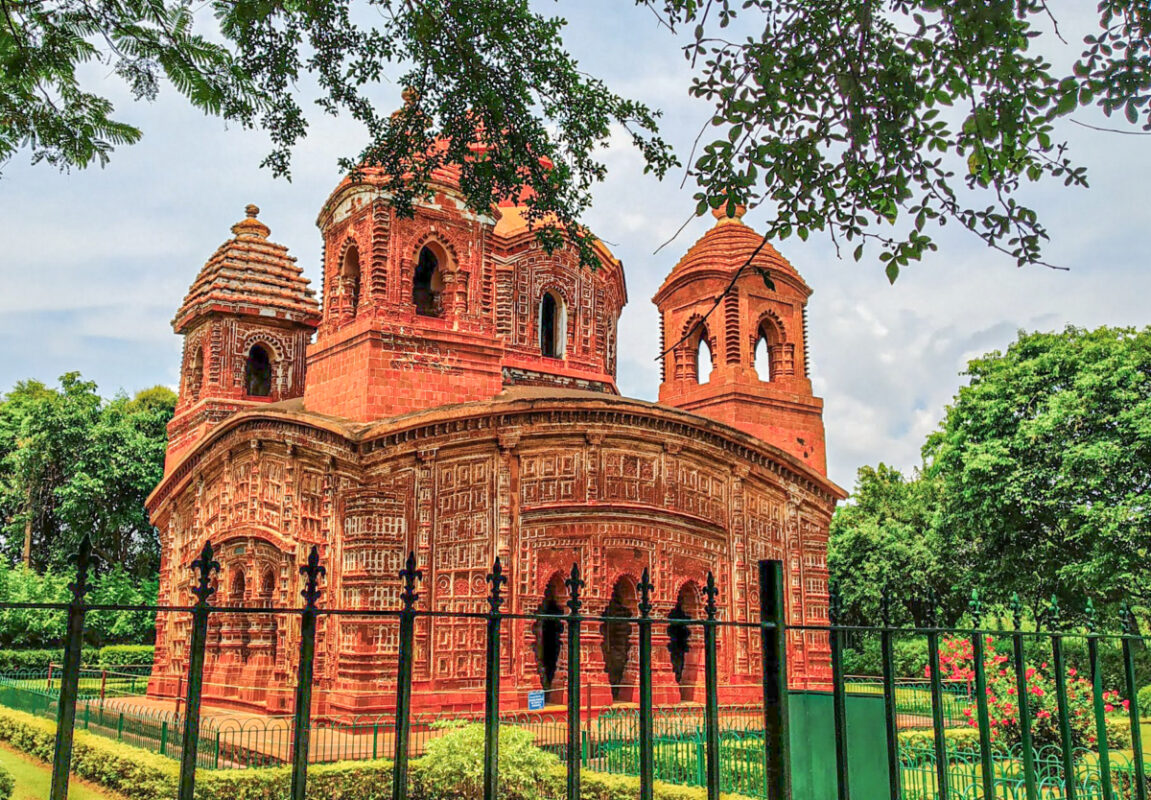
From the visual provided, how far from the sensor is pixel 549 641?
571 inches

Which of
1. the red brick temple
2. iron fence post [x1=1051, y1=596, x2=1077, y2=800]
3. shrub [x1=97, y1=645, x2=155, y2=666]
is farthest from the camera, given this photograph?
shrub [x1=97, y1=645, x2=155, y2=666]

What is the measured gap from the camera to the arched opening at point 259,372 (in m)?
19.1

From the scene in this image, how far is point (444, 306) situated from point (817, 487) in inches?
295

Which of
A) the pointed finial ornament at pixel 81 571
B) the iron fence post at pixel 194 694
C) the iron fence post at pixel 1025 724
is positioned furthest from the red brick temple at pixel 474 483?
the pointed finial ornament at pixel 81 571

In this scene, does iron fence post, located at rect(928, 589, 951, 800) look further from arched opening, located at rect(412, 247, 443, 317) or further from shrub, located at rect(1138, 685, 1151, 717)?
shrub, located at rect(1138, 685, 1151, 717)

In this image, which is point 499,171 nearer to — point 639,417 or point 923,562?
point 639,417

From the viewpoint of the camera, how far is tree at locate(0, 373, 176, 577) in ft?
81.6

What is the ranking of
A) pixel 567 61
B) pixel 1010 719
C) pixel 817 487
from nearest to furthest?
pixel 567 61, pixel 1010 719, pixel 817 487

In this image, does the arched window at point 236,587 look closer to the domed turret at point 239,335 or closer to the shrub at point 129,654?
the domed turret at point 239,335

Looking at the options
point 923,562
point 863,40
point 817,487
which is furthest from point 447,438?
point 923,562

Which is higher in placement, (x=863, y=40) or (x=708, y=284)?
(x=708, y=284)

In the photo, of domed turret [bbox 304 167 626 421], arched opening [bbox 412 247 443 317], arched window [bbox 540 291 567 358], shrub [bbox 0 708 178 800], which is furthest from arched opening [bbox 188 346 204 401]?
shrub [bbox 0 708 178 800]

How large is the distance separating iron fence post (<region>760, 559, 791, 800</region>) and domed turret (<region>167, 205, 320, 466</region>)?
1700cm

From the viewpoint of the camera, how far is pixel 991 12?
3197mm
